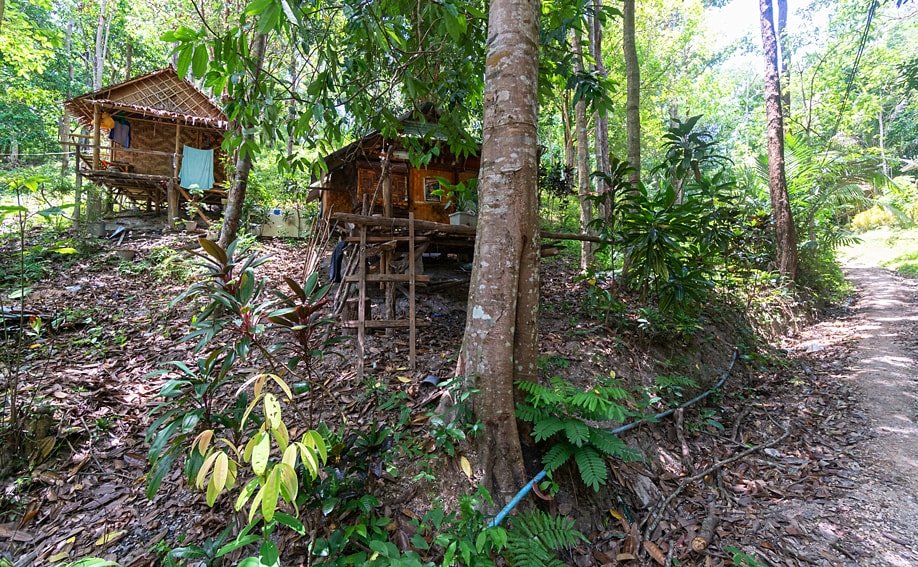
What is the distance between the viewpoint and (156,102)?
43.0 ft

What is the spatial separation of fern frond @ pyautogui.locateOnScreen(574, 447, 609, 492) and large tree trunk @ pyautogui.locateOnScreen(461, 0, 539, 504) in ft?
1.31

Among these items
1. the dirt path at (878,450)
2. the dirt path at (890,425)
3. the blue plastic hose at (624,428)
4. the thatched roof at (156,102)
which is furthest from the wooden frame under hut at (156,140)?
the dirt path at (890,425)

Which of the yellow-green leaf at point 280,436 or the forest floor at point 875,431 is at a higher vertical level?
the yellow-green leaf at point 280,436

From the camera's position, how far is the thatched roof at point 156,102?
467 inches

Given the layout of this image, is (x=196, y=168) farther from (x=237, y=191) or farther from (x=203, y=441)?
(x=203, y=441)

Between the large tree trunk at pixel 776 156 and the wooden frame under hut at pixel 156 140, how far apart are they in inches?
547

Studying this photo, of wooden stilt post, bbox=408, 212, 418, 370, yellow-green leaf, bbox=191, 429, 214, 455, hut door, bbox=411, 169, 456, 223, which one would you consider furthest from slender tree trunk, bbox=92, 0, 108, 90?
yellow-green leaf, bbox=191, 429, 214, 455

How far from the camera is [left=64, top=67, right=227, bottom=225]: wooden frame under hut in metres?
11.8

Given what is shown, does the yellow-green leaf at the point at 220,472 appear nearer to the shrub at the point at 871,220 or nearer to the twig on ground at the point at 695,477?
the twig on ground at the point at 695,477

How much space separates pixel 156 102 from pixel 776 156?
17100mm

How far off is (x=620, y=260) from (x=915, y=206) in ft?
54.6

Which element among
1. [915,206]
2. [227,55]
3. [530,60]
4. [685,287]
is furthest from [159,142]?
[915,206]

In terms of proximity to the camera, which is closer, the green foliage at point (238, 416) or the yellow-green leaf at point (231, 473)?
the green foliage at point (238, 416)

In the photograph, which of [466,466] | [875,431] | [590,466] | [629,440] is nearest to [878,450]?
[875,431]
